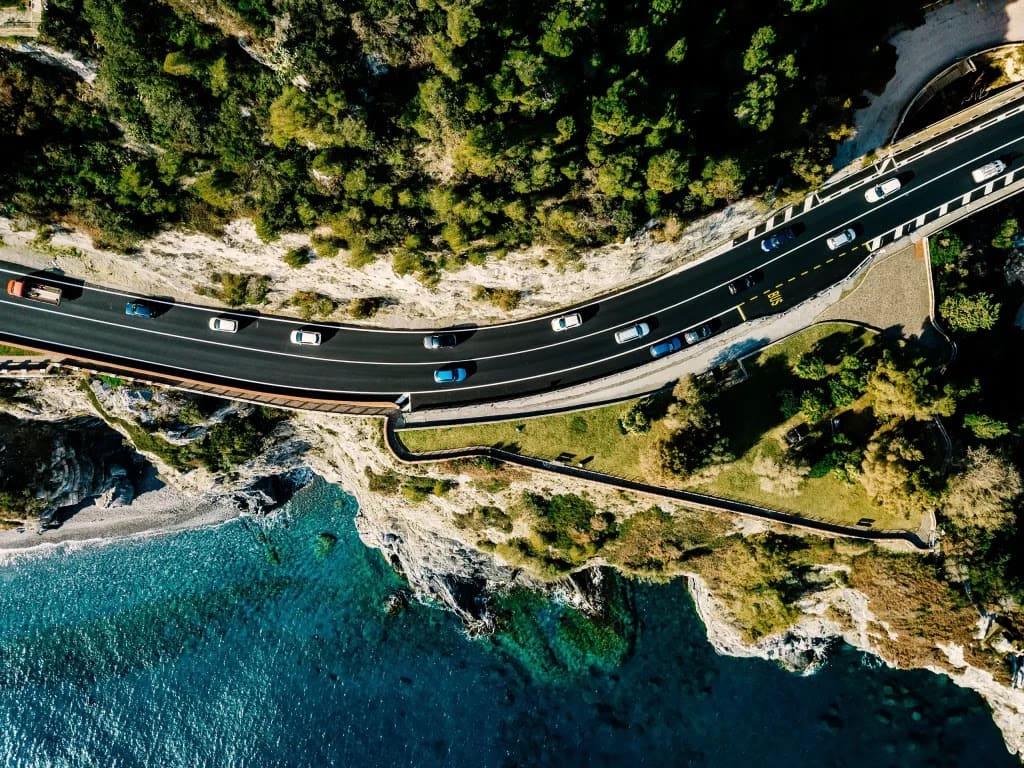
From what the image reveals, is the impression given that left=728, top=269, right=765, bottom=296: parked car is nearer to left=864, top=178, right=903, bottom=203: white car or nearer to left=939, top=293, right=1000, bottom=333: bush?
left=864, top=178, right=903, bottom=203: white car

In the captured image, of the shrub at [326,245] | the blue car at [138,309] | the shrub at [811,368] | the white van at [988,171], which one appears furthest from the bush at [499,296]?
the white van at [988,171]

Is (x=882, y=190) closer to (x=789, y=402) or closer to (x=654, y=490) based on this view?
(x=789, y=402)

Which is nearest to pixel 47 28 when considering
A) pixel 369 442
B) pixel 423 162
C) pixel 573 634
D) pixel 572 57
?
pixel 423 162

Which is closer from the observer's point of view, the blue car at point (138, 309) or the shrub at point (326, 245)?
the shrub at point (326, 245)

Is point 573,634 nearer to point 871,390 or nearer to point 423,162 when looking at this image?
point 871,390

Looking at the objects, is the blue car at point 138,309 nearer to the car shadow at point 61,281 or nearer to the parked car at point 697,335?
the car shadow at point 61,281

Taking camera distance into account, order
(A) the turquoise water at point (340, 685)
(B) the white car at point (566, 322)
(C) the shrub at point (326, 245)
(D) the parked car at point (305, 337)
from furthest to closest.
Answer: (A) the turquoise water at point (340, 685) → (D) the parked car at point (305, 337) → (B) the white car at point (566, 322) → (C) the shrub at point (326, 245)
